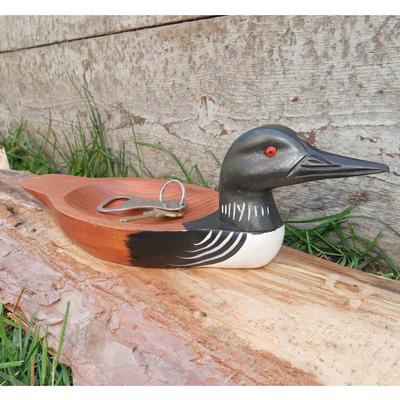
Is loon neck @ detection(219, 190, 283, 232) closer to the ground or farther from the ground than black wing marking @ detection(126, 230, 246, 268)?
farther from the ground

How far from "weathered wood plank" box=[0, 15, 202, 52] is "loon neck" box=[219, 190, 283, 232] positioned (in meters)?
0.67

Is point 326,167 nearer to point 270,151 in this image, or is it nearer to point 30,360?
point 270,151

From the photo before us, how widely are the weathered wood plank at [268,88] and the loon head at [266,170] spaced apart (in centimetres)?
27

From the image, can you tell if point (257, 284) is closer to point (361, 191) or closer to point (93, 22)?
point (361, 191)

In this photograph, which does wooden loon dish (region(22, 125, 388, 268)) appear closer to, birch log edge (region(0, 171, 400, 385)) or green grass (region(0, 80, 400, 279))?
birch log edge (region(0, 171, 400, 385))

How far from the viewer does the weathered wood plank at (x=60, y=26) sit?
4.91 feet

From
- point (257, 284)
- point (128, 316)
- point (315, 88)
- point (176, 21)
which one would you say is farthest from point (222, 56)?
point (128, 316)

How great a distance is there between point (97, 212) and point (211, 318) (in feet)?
1.44

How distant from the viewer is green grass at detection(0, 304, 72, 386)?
84 cm

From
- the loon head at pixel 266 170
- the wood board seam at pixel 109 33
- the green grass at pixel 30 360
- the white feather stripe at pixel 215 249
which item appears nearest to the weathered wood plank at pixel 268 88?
the wood board seam at pixel 109 33

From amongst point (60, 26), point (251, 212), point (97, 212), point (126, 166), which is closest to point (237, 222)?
point (251, 212)

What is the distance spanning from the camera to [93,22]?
5.43 ft

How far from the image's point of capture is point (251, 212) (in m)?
0.94

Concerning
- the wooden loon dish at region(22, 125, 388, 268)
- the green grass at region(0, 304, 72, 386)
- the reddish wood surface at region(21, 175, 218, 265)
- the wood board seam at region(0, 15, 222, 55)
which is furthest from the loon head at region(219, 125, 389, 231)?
the wood board seam at region(0, 15, 222, 55)
